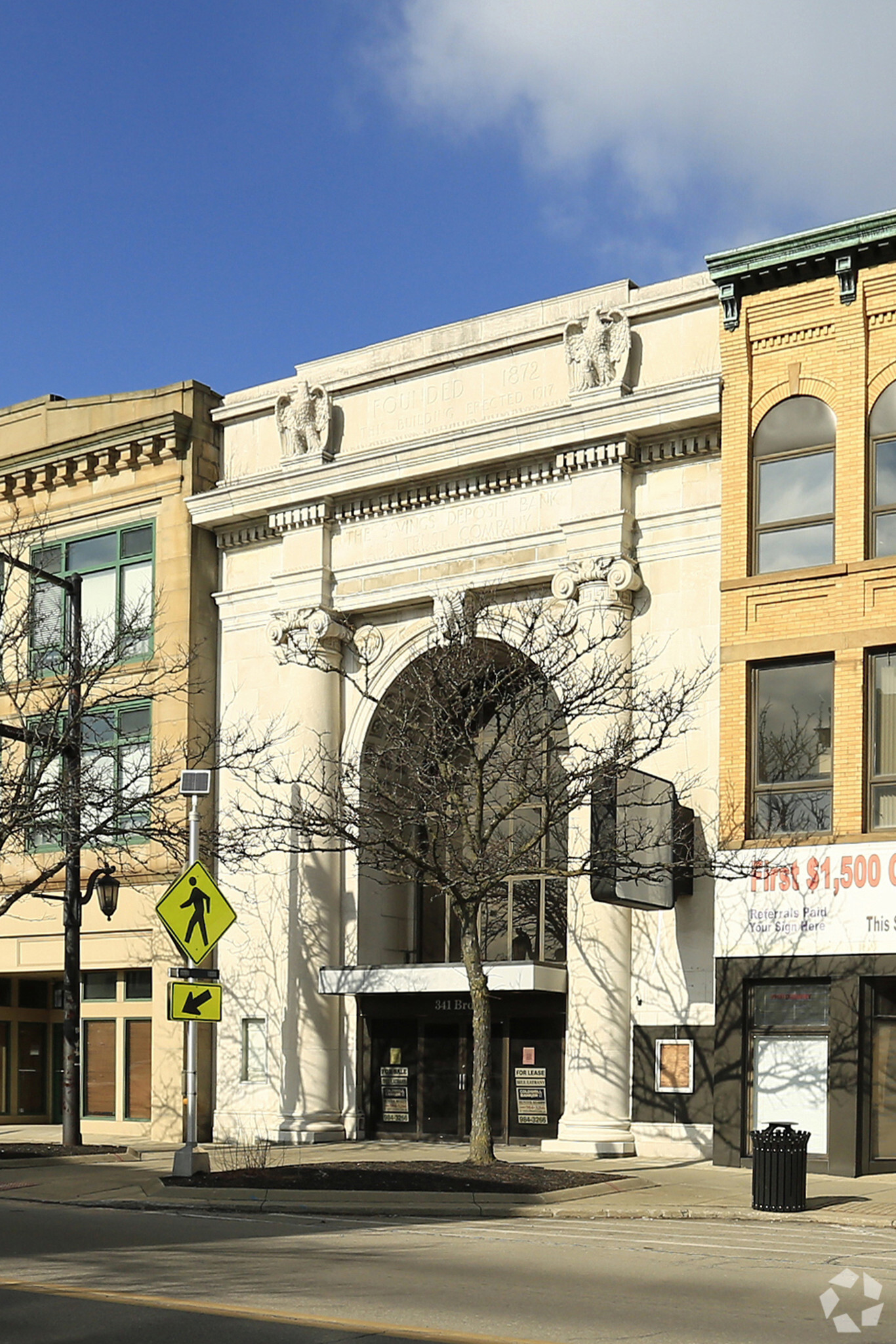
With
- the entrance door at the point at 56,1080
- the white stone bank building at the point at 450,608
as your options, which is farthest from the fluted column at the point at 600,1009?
the entrance door at the point at 56,1080

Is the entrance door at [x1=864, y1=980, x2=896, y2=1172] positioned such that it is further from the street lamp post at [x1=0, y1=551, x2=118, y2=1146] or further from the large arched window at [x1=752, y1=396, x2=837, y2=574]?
the street lamp post at [x1=0, y1=551, x2=118, y2=1146]

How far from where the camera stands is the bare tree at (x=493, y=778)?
2194 cm

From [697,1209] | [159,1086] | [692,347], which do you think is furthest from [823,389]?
[159,1086]

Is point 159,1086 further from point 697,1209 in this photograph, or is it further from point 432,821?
point 697,1209

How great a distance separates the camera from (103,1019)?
31828 mm

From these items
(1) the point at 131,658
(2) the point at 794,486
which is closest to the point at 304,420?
(1) the point at 131,658

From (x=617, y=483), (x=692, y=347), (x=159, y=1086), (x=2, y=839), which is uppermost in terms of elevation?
(x=692, y=347)

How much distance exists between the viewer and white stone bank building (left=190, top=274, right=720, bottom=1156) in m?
25.4

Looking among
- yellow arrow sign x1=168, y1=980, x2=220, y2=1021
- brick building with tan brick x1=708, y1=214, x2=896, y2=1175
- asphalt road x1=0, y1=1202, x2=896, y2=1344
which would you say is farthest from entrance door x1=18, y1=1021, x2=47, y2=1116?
asphalt road x1=0, y1=1202, x2=896, y2=1344

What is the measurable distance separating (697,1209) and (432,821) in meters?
7.73

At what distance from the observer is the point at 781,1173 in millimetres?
17641

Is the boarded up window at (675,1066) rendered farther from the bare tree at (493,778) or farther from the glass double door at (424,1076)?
the glass double door at (424,1076)

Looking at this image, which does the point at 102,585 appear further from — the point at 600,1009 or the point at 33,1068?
the point at 600,1009

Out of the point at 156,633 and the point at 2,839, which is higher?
the point at 156,633
